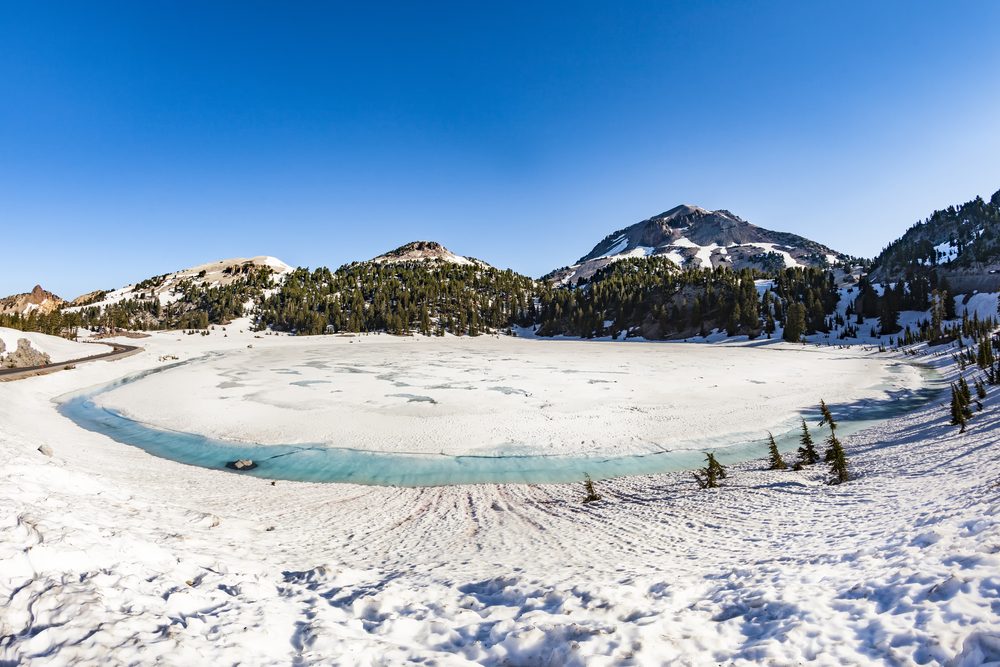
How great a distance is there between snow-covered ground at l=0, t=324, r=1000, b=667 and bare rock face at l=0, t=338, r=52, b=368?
44.9 m

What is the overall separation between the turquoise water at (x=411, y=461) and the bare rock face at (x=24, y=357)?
33421 millimetres

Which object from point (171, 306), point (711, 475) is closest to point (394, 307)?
point (171, 306)

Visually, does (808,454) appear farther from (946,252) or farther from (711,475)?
(946,252)

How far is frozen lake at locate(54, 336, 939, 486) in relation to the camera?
→ 19516 millimetres

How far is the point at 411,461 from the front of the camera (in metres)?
19.8

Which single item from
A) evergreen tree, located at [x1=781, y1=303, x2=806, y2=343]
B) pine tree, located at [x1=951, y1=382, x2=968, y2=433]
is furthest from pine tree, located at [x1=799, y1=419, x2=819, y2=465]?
evergreen tree, located at [x1=781, y1=303, x2=806, y2=343]

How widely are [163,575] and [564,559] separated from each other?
830cm

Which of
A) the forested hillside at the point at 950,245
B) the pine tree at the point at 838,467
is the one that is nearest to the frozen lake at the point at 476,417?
the pine tree at the point at 838,467

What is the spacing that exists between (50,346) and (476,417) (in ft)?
224

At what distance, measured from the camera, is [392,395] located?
34156mm

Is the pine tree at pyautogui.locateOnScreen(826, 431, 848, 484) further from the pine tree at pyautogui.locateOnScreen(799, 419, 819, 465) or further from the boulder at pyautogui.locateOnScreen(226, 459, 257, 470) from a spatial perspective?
the boulder at pyautogui.locateOnScreen(226, 459, 257, 470)

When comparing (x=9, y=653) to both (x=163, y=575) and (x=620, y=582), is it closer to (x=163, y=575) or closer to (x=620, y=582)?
(x=163, y=575)

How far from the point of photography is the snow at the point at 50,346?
4722cm

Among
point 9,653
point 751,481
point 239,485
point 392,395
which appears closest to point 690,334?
Result: point 392,395
